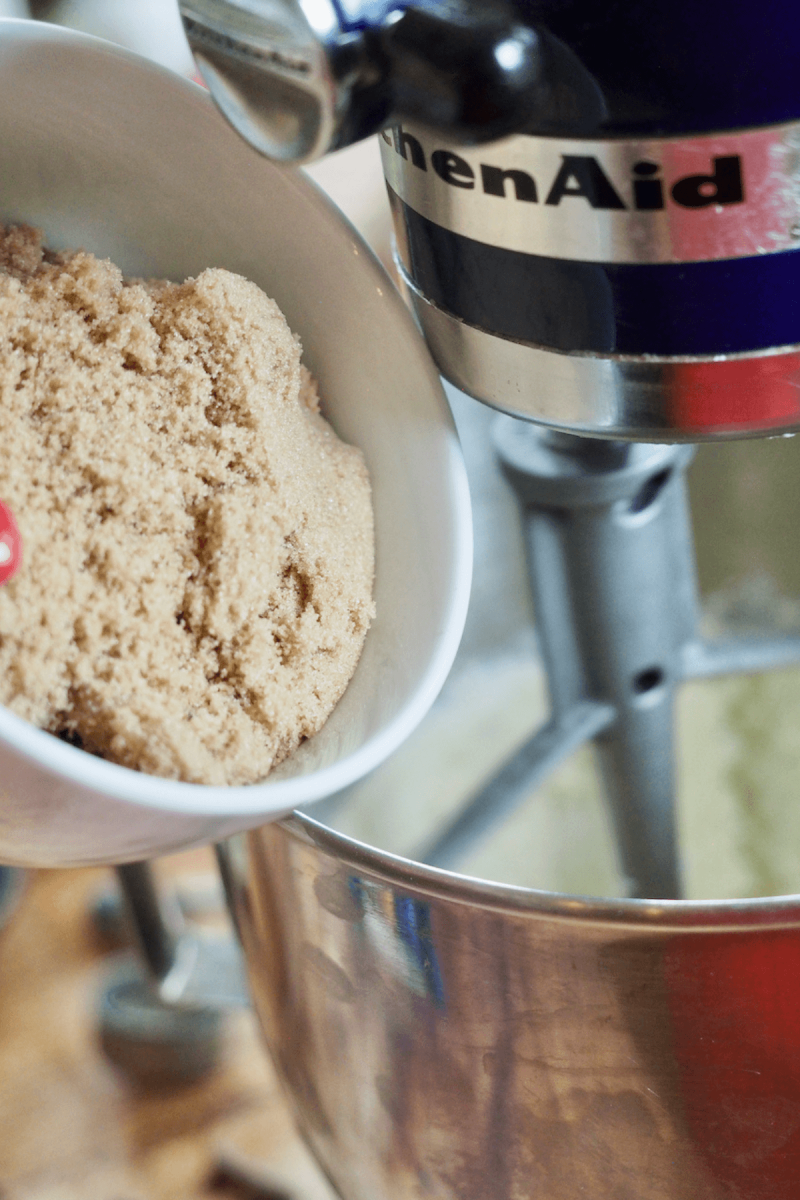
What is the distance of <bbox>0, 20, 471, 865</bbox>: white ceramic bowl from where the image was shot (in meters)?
0.25

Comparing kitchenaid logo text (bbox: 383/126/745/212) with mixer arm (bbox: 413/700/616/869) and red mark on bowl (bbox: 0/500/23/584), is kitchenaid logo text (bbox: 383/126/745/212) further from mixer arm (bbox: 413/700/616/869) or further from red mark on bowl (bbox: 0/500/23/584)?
mixer arm (bbox: 413/700/616/869)

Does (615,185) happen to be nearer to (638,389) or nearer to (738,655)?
(638,389)

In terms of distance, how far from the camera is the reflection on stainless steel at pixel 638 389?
0.24 meters

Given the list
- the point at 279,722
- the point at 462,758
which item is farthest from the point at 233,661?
the point at 462,758

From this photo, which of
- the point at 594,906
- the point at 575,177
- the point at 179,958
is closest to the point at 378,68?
the point at 575,177

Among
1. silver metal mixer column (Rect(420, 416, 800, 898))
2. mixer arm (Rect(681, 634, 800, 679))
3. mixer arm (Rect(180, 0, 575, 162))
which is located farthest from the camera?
mixer arm (Rect(681, 634, 800, 679))

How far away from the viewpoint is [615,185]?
214 millimetres

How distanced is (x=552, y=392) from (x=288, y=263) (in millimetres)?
72

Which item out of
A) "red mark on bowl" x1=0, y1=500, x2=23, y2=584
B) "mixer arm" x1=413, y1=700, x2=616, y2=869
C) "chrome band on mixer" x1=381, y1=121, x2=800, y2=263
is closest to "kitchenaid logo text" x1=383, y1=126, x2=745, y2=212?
"chrome band on mixer" x1=381, y1=121, x2=800, y2=263

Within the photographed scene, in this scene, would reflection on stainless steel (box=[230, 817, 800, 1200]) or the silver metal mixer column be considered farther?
the silver metal mixer column

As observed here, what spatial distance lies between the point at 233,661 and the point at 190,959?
0.29 meters

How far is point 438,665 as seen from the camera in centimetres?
25

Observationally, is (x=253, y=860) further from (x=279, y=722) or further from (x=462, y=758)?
(x=462, y=758)

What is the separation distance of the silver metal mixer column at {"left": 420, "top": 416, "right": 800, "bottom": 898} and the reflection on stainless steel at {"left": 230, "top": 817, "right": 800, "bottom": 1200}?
153mm
